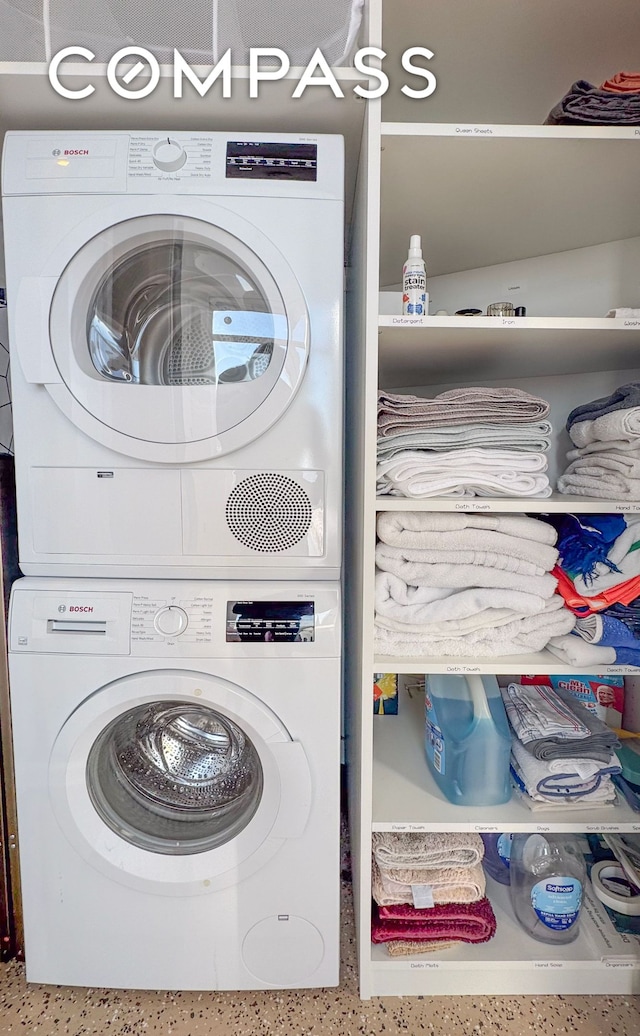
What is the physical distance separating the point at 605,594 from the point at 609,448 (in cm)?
30

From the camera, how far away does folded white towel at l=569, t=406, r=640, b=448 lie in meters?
1.03

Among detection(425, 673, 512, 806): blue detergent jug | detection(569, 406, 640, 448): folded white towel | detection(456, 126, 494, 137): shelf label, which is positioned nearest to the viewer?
detection(456, 126, 494, 137): shelf label

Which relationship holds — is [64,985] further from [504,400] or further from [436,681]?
[504,400]

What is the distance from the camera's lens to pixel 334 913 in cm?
110

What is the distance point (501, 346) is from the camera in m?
1.11

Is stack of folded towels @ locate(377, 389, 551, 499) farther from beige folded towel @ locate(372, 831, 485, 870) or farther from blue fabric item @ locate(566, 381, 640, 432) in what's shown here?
beige folded towel @ locate(372, 831, 485, 870)

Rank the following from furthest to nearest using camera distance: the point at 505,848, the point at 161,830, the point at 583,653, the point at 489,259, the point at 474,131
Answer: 1. the point at 489,259
2. the point at 505,848
3. the point at 161,830
4. the point at 583,653
5. the point at 474,131

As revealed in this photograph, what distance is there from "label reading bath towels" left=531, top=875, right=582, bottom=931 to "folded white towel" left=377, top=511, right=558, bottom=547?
734 mm

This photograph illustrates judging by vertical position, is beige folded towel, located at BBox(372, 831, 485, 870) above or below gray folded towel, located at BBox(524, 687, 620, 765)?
below

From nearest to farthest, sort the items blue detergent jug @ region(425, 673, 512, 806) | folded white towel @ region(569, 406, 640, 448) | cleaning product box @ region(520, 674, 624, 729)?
folded white towel @ region(569, 406, 640, 448) → blue detergent jug @ region(425, 673, 512, 806) → cleaning product box @ region(520, 674, 624, 729)

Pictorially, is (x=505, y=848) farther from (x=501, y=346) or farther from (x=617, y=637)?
(x=501, y=346)

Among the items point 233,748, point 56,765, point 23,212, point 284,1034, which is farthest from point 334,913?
point 23,212

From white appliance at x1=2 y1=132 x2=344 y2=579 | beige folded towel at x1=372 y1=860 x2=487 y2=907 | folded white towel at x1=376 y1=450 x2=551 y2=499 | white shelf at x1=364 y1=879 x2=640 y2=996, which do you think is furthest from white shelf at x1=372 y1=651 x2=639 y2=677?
white shelf at x1=364 y1=879 x2=640 y2=996

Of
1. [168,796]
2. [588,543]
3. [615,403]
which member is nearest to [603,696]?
[588,543]
